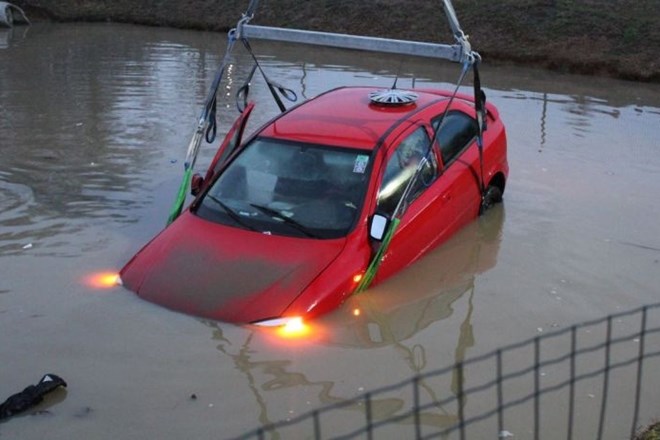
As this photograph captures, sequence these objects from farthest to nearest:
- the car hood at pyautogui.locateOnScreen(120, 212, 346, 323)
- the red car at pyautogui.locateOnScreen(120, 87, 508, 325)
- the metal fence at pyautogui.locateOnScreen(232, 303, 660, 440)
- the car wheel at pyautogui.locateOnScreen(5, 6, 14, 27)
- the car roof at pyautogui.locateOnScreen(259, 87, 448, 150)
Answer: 1. the car wheel at pyautogui.locateOnScreen(5, 6, 14, 27)
2. the car roof at pyautogui.locateOnScreen(259, 87, 448, 150)
3. the red car at pyautogui.locateOnScreen(120, 87, 508, 325)
4. the car hood at pyautogui.locateOnScreen(120, 212, 346, 323)
5. the metal fence at pyautogui.locateOnScreen(232, 303, 660, 440)

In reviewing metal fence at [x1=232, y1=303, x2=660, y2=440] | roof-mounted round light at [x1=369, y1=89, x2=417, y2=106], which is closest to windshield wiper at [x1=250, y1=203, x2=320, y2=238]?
metal fence at [x1=232, y1=303, x2=660, y2=440]

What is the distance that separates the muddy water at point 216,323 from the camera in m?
5.49

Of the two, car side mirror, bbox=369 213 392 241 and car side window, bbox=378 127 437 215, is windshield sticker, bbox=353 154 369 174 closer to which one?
car side window, bbox=378 127 437 215

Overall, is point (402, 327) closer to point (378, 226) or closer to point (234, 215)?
point (378, 226)

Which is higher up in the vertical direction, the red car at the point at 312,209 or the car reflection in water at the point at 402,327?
the red car at the point at 312,209

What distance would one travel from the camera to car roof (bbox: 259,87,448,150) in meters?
7.33

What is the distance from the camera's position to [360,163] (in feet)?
23.4

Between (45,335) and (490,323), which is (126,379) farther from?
(490,323)

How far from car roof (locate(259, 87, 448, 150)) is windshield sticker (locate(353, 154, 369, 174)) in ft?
0.34

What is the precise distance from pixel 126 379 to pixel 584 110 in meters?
11.2

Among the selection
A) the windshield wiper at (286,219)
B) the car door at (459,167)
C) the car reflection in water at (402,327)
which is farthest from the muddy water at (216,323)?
the windshield wiper at (286,219)

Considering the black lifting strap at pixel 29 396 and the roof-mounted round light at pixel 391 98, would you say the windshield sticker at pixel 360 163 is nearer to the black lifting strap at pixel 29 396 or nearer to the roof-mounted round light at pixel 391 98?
the roof-mounted round light at pixel 391 98

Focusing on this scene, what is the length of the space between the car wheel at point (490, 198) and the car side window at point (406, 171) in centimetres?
128

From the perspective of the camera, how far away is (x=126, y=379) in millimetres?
5605
